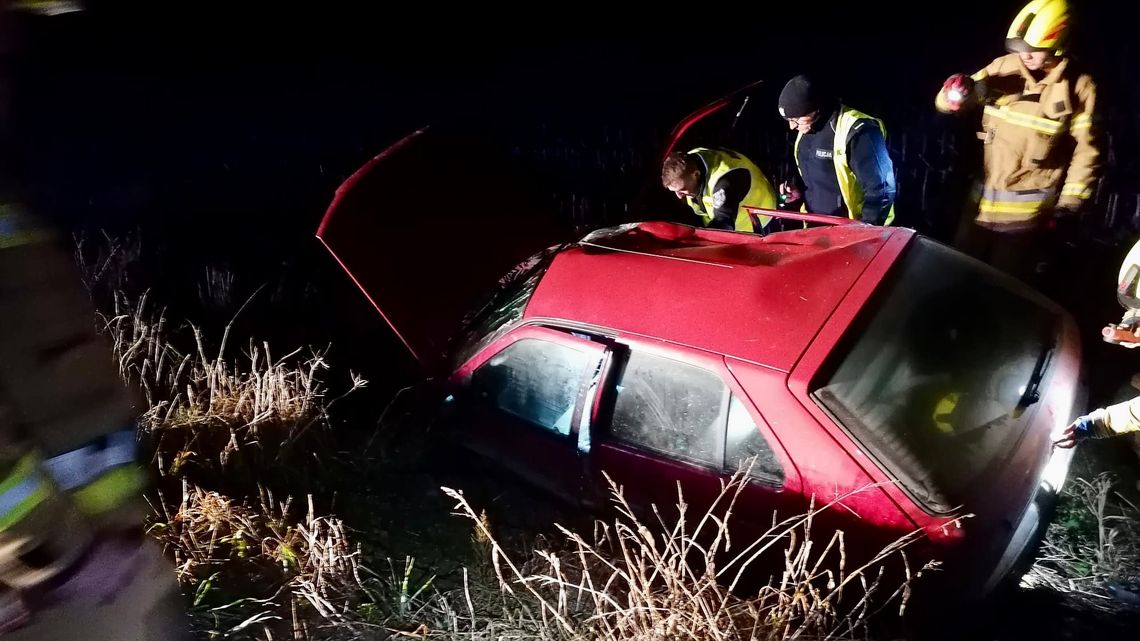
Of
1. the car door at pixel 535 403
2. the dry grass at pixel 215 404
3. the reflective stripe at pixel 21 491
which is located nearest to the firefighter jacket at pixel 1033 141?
the car door at pixel 535 403

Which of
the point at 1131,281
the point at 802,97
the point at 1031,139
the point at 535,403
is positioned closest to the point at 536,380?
the point at 535,403

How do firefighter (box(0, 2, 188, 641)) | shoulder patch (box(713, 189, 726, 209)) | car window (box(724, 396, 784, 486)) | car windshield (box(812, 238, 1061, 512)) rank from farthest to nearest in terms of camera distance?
shoulder patch (box(713, 189, 726, 209)) → car window (box(724, 396, 784, 486)) → car windshield (box(812, 238, 1061, 512)) → firefighter (box(0, 2, 188, 641))

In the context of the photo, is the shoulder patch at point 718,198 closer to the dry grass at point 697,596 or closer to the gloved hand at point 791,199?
the gloved hand at point 791,199

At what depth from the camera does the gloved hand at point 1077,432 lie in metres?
2.44

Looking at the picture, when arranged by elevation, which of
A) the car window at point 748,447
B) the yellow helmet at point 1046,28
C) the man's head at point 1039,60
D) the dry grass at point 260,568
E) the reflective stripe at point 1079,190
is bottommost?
the dry grass at point 260,568

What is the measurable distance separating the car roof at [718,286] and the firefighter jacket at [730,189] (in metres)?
0.85

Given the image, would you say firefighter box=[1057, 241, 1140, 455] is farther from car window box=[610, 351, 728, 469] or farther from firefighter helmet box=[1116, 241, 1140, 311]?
car window box=[610, 351, 728, 469]

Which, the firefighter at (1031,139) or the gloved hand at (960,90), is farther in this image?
the gloved hand at (960,90)

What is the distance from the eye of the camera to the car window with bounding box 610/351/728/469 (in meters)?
2.42

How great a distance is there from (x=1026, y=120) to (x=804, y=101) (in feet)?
3.68

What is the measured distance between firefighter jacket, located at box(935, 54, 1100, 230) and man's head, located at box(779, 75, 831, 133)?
0.67 m

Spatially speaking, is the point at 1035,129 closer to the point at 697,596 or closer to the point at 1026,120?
Result: the point at 1026,120

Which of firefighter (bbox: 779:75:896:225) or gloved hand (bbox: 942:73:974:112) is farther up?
gloved hand (bbox: 942:73:974:112)

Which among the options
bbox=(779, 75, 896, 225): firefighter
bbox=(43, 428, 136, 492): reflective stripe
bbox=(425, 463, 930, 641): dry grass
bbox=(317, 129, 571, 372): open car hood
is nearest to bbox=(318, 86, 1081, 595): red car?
bbox=(425, 463, 930, 641): dry grass
